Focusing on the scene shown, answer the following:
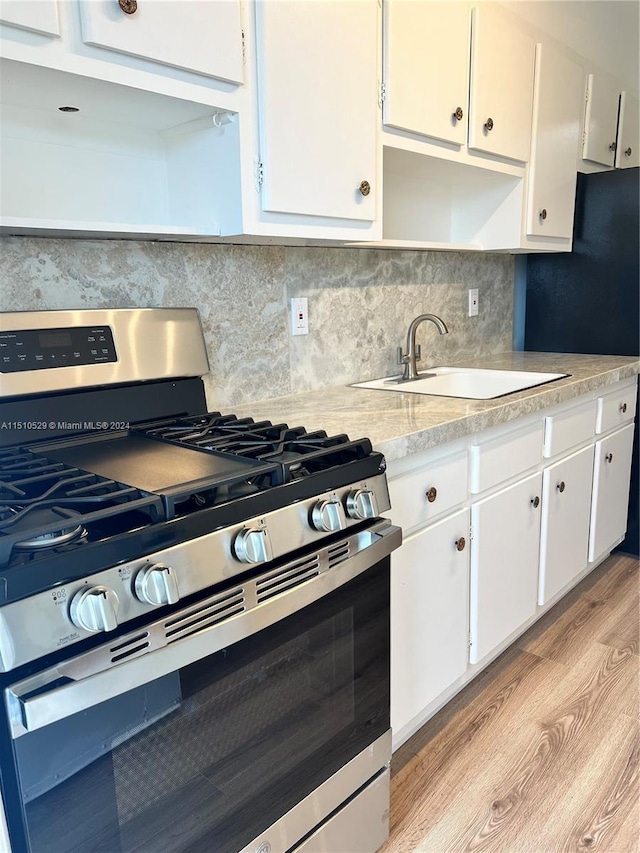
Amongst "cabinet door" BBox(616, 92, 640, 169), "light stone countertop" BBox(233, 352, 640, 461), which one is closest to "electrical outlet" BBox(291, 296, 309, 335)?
"light stone countertop" BBox(233, 352, 640, 461)

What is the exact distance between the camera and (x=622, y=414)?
2609mm

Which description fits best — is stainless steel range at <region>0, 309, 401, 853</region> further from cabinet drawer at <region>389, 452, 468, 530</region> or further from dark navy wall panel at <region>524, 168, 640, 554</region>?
dark navy wall panel at <region>524, 168, 640, 554</region>

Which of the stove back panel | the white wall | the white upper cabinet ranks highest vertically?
the white wall

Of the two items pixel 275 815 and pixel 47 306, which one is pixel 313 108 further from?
pixel 275 815

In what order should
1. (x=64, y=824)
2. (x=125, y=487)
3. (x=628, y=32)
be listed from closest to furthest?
(x=64, y=824) → (x=125, y=487) → (x=628, y=32)

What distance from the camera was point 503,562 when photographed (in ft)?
6.32

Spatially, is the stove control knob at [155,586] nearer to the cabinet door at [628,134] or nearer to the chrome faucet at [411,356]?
the chrome faucet at [411,356]

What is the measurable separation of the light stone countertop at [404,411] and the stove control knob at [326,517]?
0.88 ft

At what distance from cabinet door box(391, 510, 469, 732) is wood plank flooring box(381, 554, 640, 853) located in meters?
0.17

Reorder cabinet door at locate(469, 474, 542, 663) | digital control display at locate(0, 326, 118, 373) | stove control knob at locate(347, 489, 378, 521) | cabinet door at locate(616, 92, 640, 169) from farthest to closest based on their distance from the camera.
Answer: cabinet door at locate(616, 92, 640, 169), cabinet door at locate(469, 474, 542, 663), digital control display at locate(0, 326, 118, 373), stove control knob at locate(347, 489, 378, 521)

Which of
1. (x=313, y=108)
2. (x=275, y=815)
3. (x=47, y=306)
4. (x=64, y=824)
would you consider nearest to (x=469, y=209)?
(x=313, y=108)

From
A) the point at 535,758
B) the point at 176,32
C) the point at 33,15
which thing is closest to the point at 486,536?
the point at 535,758

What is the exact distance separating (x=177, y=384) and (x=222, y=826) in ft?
3.10

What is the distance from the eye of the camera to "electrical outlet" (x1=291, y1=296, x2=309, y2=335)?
195cm
